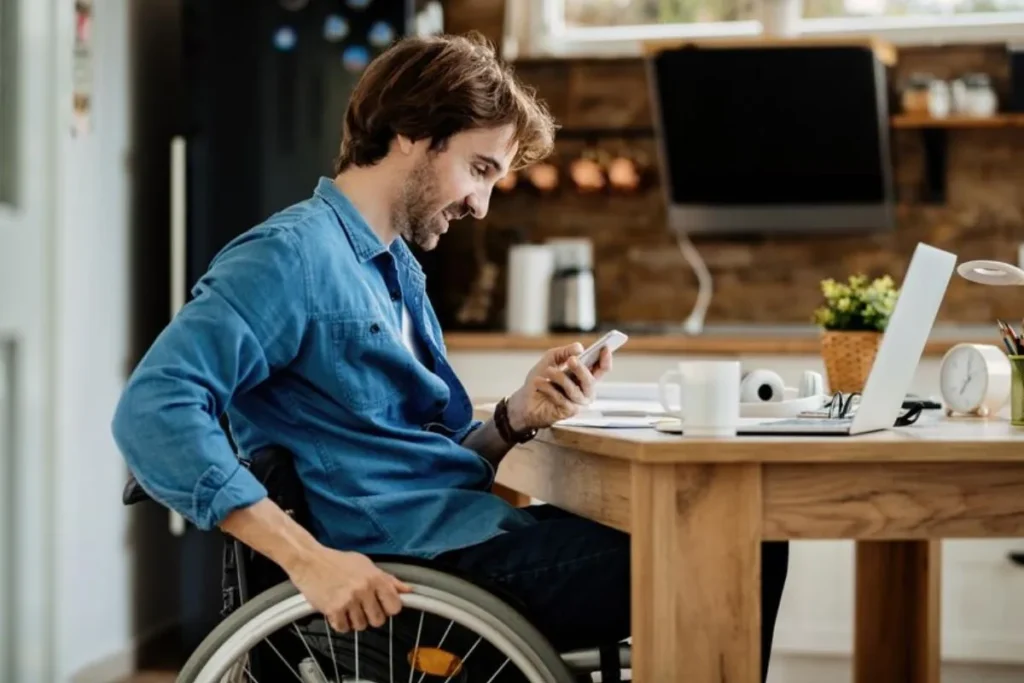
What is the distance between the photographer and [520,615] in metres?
1.57

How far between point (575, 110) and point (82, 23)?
1608 mm

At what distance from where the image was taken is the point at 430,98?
1.87 metres

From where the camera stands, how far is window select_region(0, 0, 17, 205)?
303 cm

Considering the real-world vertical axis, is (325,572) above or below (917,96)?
below

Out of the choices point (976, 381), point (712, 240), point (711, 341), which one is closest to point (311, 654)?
point (976, 381)

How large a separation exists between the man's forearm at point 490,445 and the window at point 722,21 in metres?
2.58

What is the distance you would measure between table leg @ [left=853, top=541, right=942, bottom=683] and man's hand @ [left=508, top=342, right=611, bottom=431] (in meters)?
0.64

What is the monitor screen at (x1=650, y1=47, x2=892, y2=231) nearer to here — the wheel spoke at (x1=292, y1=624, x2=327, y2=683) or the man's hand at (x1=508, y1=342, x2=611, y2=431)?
the man's hand at (x1=508, y1=342, x2=611, y2=431)

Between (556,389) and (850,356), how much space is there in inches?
32.1

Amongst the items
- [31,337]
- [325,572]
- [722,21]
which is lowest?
[325,572]

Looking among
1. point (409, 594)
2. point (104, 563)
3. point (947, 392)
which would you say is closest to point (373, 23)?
point (104, 563)

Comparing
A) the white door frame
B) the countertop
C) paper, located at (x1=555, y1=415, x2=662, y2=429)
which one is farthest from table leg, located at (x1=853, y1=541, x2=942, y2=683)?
the white door frame

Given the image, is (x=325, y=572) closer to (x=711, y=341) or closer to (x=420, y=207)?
(x=420, y=207)

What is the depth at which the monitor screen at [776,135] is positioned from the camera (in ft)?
13.2
